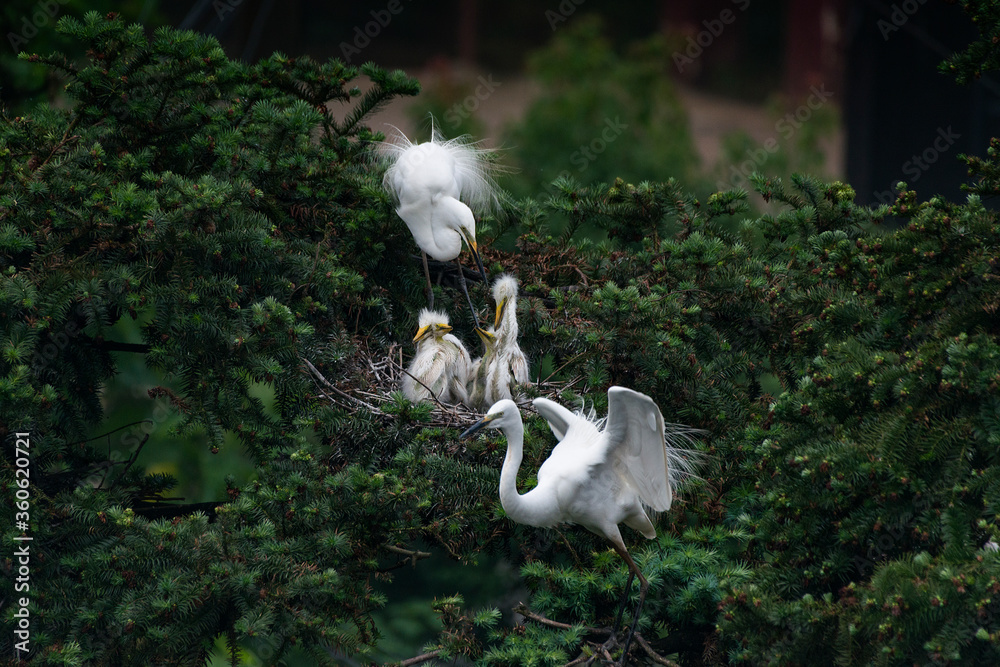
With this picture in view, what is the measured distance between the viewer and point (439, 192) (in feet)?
14.1

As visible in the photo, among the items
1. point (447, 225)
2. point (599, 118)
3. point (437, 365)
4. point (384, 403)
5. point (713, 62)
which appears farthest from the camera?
point (713, 62)

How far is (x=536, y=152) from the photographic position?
857cm

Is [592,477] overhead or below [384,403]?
overhead

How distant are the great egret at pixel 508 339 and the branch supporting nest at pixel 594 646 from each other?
A: 1008mm

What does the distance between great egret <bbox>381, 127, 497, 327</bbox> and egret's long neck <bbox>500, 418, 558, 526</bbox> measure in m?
1.26

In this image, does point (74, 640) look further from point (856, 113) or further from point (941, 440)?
point (856, 113)

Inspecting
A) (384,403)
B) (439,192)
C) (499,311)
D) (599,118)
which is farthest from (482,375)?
(599,118)

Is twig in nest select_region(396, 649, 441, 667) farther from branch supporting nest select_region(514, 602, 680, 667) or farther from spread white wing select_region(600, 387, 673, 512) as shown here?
spread white wing select_region(600, 387, 673, 512)

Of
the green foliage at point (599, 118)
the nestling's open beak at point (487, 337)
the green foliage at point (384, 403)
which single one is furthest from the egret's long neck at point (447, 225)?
the green foliage at point (599, 118)

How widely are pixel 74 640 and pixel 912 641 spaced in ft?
7.24

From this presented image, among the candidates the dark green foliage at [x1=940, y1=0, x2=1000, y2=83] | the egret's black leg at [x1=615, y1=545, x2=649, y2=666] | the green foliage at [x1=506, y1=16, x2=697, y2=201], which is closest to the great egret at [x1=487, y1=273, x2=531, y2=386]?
the egret's black leg at [x1=615, y1=545, x2=649, y2=666]

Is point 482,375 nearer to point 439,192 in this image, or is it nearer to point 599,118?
point 439,192

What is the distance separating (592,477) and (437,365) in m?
1.15

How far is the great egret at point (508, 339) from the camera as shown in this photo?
381cm
